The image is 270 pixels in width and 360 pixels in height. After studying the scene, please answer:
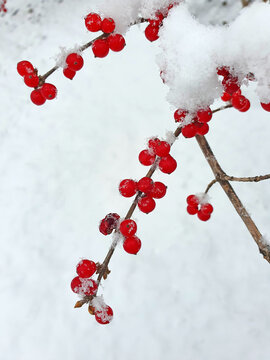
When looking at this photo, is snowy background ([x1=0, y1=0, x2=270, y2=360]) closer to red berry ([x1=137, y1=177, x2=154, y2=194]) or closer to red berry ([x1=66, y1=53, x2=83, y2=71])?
red berry ([x1=137, y1=177, x2=154, y2=194])

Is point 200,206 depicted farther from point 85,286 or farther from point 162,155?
point 85,286

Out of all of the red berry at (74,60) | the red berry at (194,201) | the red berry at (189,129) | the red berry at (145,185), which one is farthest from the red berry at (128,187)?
the red berry at (194,201)

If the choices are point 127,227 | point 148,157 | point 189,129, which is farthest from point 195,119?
point 127,227

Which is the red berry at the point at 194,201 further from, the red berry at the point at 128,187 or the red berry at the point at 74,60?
the red berry at the point at 74,60

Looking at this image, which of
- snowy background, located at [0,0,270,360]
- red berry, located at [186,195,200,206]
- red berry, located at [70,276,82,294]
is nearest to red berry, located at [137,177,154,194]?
red berry, located at [70,276,82,294]

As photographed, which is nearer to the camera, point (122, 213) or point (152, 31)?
point (152, 31)

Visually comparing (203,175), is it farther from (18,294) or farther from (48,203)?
(18,294)
